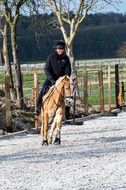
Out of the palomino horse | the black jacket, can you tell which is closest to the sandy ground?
the palomino horse

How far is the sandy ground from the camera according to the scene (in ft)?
26.1

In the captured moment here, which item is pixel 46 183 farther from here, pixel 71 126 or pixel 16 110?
pixel 16 110

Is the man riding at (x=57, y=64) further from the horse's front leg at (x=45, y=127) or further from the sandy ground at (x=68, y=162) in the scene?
the sandy ground at (x=68, y=162)

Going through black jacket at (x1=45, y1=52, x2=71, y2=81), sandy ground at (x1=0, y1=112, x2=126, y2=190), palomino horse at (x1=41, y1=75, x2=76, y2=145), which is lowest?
sandy ground at (x1=0, y1=112, x2=126, y2=190)

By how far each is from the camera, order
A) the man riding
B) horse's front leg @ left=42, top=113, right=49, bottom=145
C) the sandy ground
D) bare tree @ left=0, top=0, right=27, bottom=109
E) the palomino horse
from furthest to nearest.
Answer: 1. bare tree @ left=0, top=0, right=27, bottom=109
2. horse's front leg @ left=42, top=113, right=49, bottom=145
3. the man riding
4. the palomino horse
5. the sandy ground

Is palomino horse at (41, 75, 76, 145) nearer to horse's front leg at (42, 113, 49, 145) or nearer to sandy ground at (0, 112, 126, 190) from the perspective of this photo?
horse's front leg at (42, 113, 49, 145)

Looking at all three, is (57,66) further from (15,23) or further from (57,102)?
(15,23)

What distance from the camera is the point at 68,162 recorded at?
32.6ft

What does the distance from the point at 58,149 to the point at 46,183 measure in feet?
12.0

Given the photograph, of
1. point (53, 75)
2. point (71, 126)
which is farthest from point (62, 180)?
point (71, 126)

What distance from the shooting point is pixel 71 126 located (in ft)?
55.6

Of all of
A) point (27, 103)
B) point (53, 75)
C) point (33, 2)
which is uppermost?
point (33, 2)

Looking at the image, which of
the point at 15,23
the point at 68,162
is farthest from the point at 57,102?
the point at 15,23

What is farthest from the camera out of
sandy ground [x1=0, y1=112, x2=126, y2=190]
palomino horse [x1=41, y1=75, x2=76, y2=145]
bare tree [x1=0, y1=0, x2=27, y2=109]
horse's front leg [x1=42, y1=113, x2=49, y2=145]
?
bare tree [x1=0, y1=0, x2=27, y2=109]
